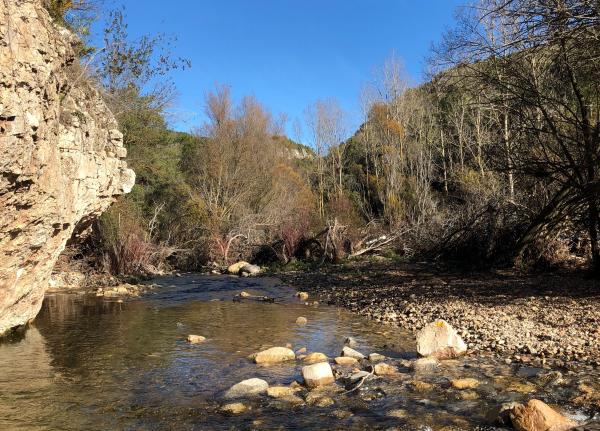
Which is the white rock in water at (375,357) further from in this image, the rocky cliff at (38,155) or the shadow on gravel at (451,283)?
the rocky cliff at (38,155)

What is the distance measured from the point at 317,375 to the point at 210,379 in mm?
1438

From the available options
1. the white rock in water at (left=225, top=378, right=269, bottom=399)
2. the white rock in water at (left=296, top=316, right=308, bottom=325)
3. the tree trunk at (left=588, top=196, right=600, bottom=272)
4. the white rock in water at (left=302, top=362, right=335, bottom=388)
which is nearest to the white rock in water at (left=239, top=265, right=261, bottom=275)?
the white rock in water at (left=296, top=316, right=308, bottom=325)

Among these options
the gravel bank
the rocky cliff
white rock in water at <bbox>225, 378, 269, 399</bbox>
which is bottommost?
white rock in water at <bbox>225, 378, 269, 399</bbox>

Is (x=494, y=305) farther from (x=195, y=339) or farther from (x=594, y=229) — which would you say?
(x=195, y=339)

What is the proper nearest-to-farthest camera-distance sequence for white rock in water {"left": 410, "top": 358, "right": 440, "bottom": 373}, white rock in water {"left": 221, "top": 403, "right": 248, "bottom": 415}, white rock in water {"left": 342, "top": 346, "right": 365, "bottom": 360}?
white rock in water {"left": 221, "top": 403, "right": 248, "bottom": 415}, white rock in water {"left": 410, "top": 358, "right": 440, "bottom": 373}, white rock in water {"left": 342, "top": 346, "right": 365, "bottom": 360}

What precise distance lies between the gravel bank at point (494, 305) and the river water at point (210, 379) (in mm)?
713

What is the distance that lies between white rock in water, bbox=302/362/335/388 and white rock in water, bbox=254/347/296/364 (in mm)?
1169

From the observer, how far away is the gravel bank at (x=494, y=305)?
7352 millimetres

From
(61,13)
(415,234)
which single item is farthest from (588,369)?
(415,234)

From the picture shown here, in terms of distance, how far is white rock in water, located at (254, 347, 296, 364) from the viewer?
7379 millimetres

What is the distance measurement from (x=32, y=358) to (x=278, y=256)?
16.1 metres

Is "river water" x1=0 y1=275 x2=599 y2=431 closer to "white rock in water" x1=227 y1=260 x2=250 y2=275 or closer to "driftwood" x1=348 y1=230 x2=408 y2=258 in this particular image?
"white rock in water" x1=227 y1=260 x2=250 y2=275

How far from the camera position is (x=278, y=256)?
23234mm

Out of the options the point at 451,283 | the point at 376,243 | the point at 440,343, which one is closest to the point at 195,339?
the point at 440,343
